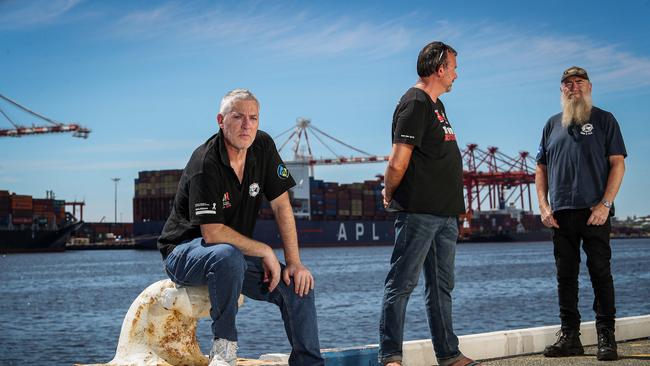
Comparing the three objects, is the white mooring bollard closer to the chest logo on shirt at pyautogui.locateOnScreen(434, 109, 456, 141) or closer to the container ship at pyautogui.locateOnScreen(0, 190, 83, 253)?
the chest logo on shirt at pyautogui.locateOnScreen(434, 109, 456, 141)

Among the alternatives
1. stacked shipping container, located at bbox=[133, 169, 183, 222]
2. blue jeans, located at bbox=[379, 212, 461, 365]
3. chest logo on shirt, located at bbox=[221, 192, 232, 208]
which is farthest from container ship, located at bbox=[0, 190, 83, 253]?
chest logo on shirt, located at bbox=[221, 192, 232, 208]

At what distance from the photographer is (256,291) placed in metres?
2.85

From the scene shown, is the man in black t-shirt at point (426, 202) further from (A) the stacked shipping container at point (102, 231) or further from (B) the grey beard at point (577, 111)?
(A) the stacked shipping container at point (102, 231)

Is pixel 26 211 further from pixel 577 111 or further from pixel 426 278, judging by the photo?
pixel 426 278

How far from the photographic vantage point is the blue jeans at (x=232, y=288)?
267 cm

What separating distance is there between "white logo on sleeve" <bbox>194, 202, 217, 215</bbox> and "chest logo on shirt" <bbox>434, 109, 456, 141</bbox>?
3.76 ft

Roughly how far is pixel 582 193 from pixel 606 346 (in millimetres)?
775

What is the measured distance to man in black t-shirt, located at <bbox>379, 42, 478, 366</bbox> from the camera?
329cm

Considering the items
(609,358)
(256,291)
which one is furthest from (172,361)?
(609,358)

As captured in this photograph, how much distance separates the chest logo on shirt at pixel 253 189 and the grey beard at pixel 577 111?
6.69ft

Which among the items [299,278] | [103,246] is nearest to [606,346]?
[299,278]

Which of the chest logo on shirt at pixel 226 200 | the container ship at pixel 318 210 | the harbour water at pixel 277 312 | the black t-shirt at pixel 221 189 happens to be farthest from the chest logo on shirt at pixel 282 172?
the container ship at pixel 318 210

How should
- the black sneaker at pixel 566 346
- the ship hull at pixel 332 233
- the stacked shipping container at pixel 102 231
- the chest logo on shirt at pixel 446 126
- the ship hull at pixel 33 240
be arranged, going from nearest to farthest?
the chest logo on shirt at pixel 446 126 < the black sneaker at pixel 566 346 < the ship hull at pixel 33 240 < the ship hull at pixel 332 233 < the stacked shipping container at pixel 102 231

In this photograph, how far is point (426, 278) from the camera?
11.3 feet
